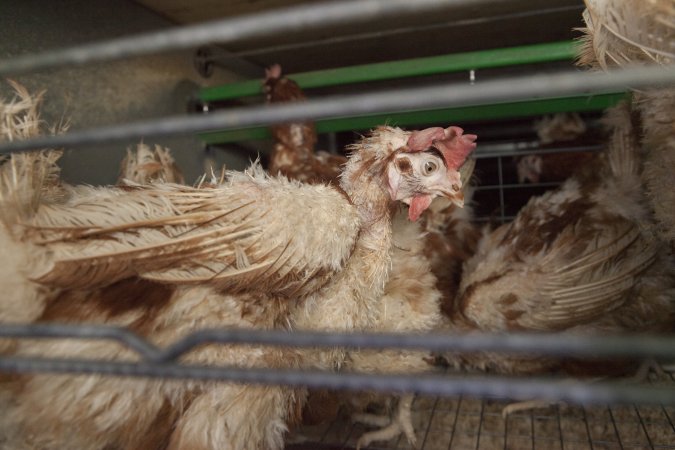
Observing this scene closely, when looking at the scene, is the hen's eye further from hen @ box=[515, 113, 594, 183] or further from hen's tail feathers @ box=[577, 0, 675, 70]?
hen @ box=[515, 113, 594, 183]

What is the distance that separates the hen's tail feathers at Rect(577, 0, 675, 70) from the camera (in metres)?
0.82

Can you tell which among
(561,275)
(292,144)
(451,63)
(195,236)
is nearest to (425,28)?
(451,63)

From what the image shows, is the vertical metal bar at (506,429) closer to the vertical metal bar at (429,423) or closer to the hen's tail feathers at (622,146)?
the vertical metal bar at (429,423)

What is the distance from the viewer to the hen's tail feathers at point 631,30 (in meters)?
0.82

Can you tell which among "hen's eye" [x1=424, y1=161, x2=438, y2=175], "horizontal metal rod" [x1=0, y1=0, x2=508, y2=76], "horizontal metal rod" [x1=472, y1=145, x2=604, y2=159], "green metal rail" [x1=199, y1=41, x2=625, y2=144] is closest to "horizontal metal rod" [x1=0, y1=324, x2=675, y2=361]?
"horizontal metal rod" [x1=0, y1=0, x2=508, y2=76]

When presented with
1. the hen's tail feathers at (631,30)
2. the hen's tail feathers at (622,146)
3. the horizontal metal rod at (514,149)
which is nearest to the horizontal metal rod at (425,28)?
the hen's tail feathers at (622,146)

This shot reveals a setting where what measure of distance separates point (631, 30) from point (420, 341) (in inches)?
30.2

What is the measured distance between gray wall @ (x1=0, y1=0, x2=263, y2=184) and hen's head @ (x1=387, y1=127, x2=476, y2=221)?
96cm

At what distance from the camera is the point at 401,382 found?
49 centimetres

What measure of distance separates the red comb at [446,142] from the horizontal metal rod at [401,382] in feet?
2.81

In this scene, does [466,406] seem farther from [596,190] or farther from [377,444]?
[596,190]

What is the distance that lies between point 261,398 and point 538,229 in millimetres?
1283

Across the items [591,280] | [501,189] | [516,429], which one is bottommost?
[516,429]

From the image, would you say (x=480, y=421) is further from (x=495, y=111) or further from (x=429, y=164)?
(x=495, y=111)
